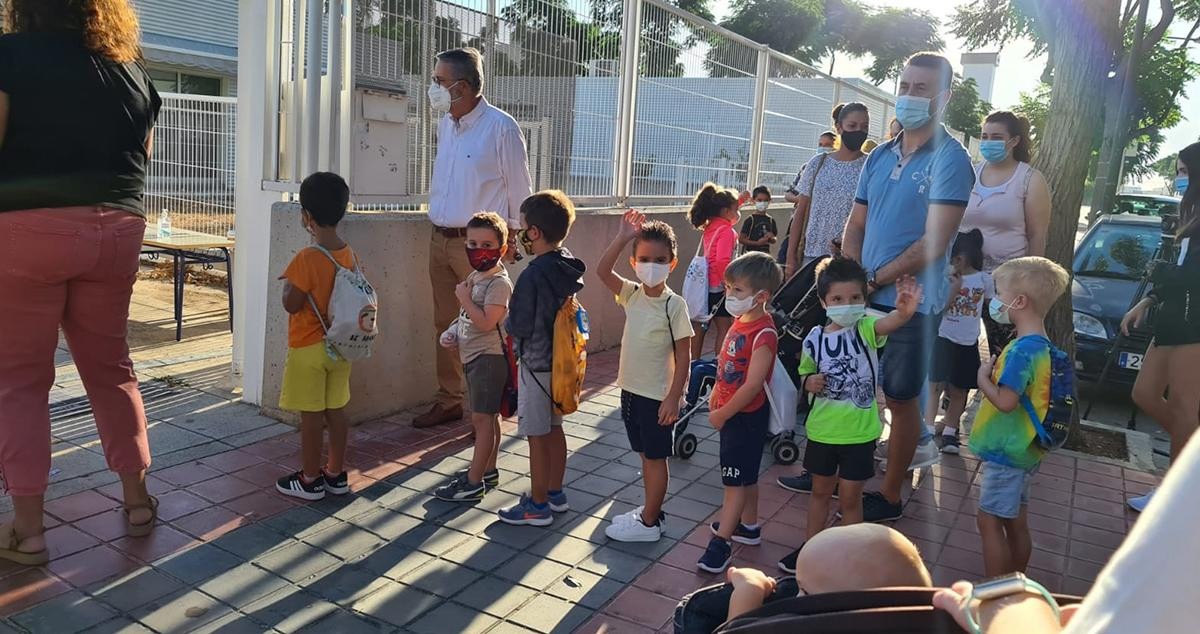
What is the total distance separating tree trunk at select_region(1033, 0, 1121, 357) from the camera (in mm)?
6027

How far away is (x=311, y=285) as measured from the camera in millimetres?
3924

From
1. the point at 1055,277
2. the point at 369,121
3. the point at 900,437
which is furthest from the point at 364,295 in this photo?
the point at 1055,277

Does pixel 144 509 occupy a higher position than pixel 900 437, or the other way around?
pixel 900 437

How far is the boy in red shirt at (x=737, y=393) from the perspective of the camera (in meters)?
3.54

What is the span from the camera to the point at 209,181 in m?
8.09

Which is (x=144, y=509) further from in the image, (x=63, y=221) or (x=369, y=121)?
(x=369, y=121)

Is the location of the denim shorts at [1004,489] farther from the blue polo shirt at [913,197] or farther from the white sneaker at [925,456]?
the white sneaker at [925,456]

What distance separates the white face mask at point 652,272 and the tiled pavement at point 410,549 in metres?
1.22

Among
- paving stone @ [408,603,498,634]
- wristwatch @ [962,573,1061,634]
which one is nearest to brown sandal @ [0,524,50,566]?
paving stone @ [408,603,498,634]

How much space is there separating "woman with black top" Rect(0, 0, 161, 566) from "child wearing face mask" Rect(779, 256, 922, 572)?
9.44 feet

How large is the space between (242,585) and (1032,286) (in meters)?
3.30

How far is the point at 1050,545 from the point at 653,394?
7.37 feet

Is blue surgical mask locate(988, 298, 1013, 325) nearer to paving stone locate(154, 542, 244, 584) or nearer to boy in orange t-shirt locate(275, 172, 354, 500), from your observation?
boy in orange t-shirt locate(275, 172, 354, 500)

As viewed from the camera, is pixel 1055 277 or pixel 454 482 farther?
pixel 454 482
